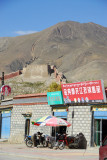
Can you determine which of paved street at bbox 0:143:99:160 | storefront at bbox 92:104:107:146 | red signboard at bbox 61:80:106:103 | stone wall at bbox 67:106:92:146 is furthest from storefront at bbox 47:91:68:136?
paved street at bbox 0:143:99:160

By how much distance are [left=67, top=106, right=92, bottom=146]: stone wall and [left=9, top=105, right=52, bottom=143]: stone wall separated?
263 centimetres

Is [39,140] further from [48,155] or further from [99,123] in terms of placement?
[48,155]

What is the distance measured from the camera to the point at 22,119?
31.0m

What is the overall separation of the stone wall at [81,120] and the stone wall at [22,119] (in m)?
2.63

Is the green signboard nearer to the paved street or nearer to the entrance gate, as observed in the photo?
the entrance gate

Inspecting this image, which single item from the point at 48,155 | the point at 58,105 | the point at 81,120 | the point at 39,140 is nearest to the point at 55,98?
the point at 58,105

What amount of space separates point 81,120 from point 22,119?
24.8 ft

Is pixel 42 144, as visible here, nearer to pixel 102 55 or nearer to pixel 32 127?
pixel 32 127

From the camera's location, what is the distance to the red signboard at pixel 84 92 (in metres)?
24.0

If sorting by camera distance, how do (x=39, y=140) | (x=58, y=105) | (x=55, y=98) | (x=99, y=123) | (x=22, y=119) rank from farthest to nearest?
(x=22, y=119) < (x=58, y=105) < (x=55, y=98) < (x=99, y=123) < (x=39, y=140)

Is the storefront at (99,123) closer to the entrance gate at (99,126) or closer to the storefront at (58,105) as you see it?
the entrance gate at (99,126)

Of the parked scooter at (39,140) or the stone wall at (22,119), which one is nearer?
the parked scooter at (39,140)

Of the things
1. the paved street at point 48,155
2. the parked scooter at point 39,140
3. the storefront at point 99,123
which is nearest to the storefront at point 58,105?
the storefront at point 99,123

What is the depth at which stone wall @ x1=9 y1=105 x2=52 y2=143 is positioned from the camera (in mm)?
28609
